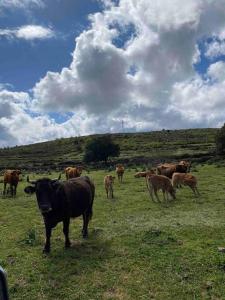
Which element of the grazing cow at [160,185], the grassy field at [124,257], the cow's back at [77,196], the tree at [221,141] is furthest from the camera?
the tree at [221,141]

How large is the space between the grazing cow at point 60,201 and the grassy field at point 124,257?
753 mm

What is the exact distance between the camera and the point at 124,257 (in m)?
12.6

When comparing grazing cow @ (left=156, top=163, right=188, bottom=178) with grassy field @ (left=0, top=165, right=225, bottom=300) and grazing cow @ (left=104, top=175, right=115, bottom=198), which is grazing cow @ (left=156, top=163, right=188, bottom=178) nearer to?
grazing cow @ (left=104, top=175, right=115, bottom=198)

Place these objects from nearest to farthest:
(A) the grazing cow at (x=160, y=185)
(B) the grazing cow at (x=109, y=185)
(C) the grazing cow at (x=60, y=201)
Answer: (C) the grazing cow at (x=60, y=201) → (A) the grazing cow at (x=160, y=185) → (B) the grazing cow at (x=109, y=185)

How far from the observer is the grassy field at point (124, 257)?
10.1 m

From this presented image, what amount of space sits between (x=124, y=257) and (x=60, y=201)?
2883 millimetres

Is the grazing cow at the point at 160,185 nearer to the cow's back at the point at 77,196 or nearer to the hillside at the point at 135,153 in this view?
the cow's back at the point at 77,196

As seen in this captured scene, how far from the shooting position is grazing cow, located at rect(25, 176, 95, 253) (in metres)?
13.3

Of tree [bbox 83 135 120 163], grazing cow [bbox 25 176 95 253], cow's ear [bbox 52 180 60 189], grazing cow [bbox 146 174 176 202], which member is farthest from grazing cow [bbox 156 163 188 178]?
tree [bbox 83 135 120 163]

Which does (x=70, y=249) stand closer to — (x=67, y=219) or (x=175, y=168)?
(x=67, y=219)

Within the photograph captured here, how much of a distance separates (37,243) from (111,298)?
5.61 meters

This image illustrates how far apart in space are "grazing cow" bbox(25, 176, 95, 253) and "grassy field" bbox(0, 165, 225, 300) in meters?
0.75

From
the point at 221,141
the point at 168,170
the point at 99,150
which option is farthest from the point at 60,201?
the point at 99,150

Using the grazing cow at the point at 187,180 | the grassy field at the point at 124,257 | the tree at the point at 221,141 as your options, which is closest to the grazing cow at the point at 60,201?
the grassy field at the point at 124,257
